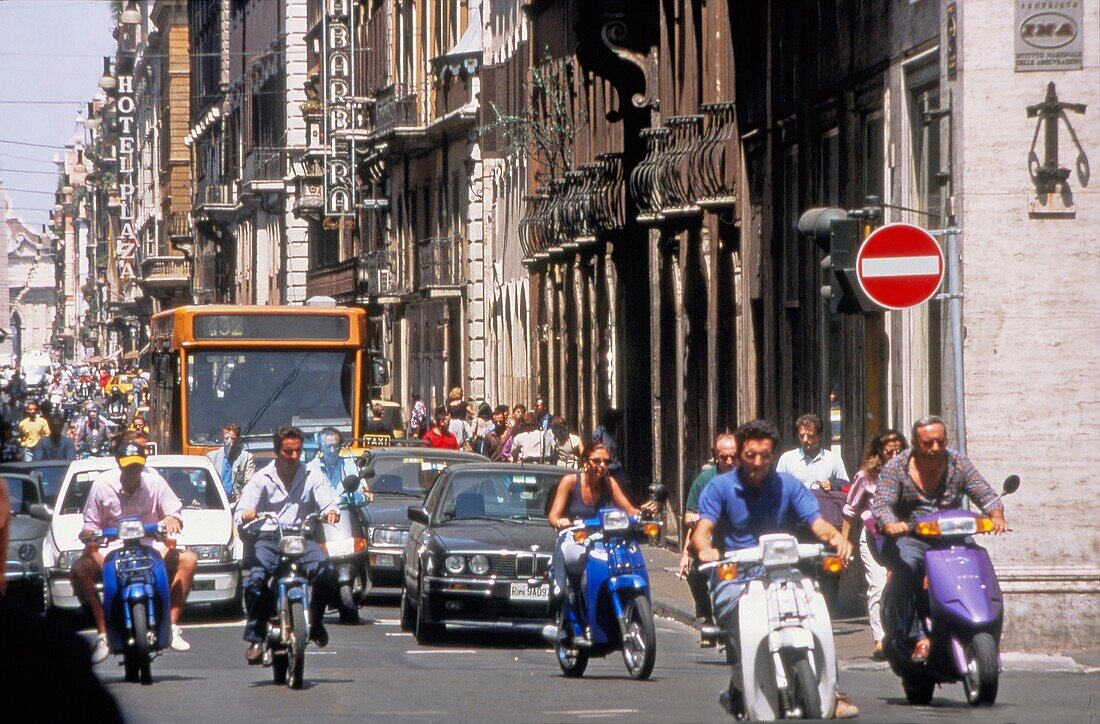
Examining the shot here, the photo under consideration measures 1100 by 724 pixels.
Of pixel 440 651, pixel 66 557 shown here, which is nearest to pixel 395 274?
pixel 66 557

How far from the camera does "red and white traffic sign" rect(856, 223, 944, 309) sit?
1555 cm

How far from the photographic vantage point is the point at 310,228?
A: 75.9 metres

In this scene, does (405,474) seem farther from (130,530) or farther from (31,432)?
(31,432)

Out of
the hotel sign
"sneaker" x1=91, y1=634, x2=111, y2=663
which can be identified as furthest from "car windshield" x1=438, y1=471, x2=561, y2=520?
the hotel sign

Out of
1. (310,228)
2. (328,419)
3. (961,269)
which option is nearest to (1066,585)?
(961,269)

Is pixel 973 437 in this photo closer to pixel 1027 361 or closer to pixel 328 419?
pixel 1027 361

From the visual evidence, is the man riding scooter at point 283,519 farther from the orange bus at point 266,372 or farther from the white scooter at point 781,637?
the orange bus at point 266,372

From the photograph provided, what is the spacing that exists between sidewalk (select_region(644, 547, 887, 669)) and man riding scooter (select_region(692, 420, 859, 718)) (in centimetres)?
435

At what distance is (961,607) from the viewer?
12906 millimetres

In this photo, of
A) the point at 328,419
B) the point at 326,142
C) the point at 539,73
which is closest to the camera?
the point at 328,419

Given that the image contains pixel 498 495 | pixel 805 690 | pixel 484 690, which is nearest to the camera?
pixel 805 690

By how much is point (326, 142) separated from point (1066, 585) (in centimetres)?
5112

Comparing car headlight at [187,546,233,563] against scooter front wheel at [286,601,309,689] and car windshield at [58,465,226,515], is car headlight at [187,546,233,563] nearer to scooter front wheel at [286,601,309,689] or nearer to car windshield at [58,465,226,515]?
car windshield at [58,465,226,515]

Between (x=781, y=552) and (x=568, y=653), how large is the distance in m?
4.60
